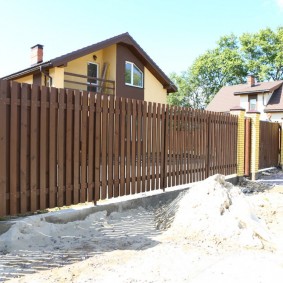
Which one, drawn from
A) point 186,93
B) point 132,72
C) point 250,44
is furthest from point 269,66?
point 132,72

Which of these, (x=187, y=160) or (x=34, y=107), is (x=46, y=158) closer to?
(x=34, y=107)

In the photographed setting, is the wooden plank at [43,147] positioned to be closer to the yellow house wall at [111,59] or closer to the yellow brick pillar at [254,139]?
the yellow brick pillar at [254,139]

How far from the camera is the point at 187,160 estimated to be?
25.8ft

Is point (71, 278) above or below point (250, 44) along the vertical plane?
below

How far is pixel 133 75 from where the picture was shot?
61.3ft

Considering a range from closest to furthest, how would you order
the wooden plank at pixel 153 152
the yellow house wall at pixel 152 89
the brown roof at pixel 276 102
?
the wooden plank at pixel 153 152 < the yellow house wall at pixel 152 89 < the brown roof at pixel 276 102

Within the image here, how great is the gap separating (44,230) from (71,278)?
1.28 metres

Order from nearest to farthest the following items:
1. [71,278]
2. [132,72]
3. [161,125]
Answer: [71,278] → [161,125] → [132,72]

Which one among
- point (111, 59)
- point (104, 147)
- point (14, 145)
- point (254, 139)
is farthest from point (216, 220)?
point (111, 59)

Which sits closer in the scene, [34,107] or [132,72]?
[34,107]

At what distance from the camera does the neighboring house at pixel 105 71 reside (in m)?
14.7

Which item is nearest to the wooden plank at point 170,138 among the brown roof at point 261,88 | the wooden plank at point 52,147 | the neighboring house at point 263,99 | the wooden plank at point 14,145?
the wooden plank at point 52,147

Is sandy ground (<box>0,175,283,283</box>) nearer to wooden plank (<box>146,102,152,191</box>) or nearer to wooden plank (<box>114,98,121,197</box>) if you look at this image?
wooden plank (<box>114,98,121,197</box>)

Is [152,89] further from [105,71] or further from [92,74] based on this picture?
[92,74]
